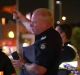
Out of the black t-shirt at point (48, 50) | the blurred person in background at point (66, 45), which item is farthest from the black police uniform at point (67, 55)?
the black t-shirt at point (48, 50)

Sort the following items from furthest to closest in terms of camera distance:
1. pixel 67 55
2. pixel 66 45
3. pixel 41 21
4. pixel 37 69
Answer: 1. pixel 66 45
2. pixel 67 55
3. pixel 41 21
4. pixel 37 69

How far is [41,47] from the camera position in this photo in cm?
247

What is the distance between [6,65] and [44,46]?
349mm

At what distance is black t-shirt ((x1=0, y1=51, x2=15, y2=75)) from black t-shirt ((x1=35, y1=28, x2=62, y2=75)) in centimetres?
25

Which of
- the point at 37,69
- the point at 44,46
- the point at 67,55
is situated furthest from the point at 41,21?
the point at 67,55

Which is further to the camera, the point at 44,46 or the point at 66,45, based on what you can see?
the point at 66,45

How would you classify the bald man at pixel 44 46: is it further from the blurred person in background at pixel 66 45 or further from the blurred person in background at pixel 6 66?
the blurred person in background at pixel 66 45

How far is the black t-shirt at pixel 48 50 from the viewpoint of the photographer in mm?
2447

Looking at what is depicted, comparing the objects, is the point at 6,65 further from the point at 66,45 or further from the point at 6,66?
the point at 66,45

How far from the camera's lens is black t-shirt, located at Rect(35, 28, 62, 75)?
8.03ft

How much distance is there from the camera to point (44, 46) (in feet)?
8.07

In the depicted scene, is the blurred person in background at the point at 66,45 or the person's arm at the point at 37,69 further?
the blurred person in background at the point at 66,45

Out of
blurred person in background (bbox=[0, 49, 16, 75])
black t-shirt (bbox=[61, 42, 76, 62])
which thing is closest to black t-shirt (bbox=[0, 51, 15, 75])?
blurred person in background (bbox=[0, 49, 16, 75])

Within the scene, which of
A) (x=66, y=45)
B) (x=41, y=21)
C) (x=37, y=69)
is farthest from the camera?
(x=66, y=45)
